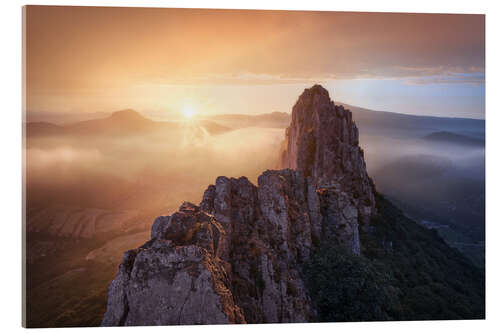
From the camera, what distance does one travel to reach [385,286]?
364 inches

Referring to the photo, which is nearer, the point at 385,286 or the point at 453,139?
the point at 385,286

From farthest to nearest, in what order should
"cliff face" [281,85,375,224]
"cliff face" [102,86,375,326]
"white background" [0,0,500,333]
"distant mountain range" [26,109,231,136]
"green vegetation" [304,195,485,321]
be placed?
1. "cliff face" [281,85,375,224]
2. "green vegetation" [304,195,485,321]
3. "distant mountain range" [26,109,231,136]
4. "white background" [0,0,500,333]
5. "cliff face" [102,86,375,326]

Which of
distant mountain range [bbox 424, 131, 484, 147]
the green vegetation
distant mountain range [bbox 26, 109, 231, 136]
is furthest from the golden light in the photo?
distant mountain range [bbox 424, 131, 484, 147]

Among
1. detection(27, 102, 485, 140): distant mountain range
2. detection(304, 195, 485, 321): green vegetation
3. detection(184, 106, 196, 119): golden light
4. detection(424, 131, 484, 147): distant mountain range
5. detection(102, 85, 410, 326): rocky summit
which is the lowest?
detection(304, 195, 485, 321): green vegetation

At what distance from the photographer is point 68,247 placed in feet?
31.7

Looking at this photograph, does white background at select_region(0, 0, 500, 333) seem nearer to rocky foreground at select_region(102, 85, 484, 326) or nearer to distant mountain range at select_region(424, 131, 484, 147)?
rocky foreground at select_region(102, 85, 484, 326)

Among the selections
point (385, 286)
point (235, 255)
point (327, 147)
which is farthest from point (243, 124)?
point (327, 147)

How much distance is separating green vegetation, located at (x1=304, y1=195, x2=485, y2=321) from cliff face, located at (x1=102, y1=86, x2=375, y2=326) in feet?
1.83

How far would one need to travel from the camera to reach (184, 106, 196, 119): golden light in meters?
9.62

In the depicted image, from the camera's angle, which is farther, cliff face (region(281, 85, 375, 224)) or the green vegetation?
cliff face (region(281, 85, 375, 224))

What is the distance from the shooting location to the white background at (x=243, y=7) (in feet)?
22.4

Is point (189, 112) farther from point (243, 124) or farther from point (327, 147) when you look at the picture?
point (327, 147)

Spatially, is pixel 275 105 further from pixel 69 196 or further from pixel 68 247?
pixel 68 247
